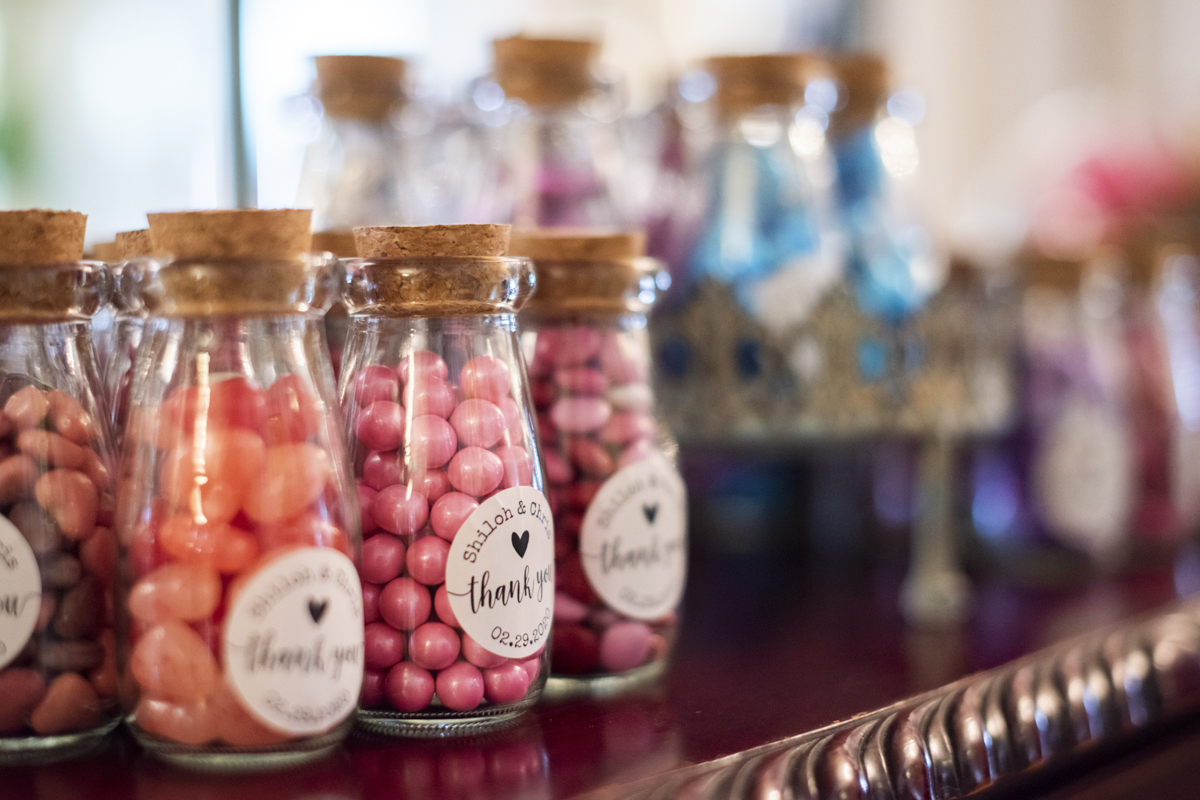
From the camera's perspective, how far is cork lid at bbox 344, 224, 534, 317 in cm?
42

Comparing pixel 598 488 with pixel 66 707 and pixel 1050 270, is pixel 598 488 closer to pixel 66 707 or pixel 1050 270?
pixel 66 707

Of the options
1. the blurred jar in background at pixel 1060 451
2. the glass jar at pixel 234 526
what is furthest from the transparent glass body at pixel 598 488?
the blurred jar in background at pixel 1060 451

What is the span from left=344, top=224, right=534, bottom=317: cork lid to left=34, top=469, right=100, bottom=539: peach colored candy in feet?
0.41

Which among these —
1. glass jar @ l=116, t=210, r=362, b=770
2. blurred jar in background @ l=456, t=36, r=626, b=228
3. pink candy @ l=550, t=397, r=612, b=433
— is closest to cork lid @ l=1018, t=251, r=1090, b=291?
blurred jar in background @ l=456, t=36, r=626, b=228

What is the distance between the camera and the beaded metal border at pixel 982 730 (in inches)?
16.5

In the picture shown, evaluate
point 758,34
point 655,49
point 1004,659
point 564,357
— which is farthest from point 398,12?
point 1004,659

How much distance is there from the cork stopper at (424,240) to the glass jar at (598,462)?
78 mm

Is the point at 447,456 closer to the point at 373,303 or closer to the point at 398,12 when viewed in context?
the point at 373,303

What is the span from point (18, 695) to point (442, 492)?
0.56 feet

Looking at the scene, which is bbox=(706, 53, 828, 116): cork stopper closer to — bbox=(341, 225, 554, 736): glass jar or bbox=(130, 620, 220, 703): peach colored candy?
bbox=(341, 225, 554, 736): glass jar

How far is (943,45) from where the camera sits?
6.42 feet

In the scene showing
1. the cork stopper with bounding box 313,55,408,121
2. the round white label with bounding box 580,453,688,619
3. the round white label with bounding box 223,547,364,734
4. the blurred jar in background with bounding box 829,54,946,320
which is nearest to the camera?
the round white label with bounding box 223,547,364,734

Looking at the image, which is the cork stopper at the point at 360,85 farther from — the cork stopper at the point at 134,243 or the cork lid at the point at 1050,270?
the cork lid at the point at 1050,270

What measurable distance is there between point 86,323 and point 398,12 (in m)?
1.00
